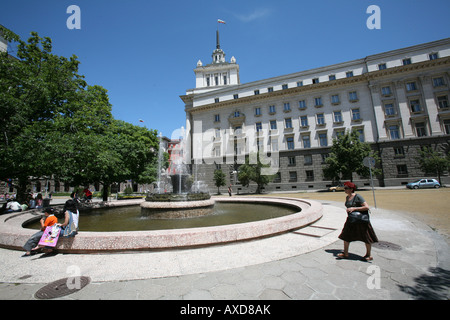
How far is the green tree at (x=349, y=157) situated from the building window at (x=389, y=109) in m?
7.90

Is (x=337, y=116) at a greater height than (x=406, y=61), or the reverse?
(x=406, y=61)

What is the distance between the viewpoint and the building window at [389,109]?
3144 centimetres

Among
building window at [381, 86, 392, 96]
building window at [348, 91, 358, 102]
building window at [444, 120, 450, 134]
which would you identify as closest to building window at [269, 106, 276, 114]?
building window at [348, 91, 358, 102]

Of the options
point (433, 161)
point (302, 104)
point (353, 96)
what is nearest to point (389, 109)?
point (353, 96)

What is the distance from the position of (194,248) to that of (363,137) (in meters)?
38.1

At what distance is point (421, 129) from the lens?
29.8m

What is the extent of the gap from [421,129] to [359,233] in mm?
39322

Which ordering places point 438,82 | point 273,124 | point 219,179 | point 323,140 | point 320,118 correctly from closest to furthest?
point 438,82
point 323,140
point 320,118
point 219,179
point 273,124

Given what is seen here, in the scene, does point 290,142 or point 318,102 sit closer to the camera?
point 318,102

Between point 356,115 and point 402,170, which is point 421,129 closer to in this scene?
point 402,170

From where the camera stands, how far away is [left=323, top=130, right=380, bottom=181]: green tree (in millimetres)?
27641

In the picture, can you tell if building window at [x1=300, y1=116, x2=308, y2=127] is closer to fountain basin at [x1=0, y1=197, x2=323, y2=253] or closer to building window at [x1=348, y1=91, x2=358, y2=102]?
building window at [x1=348, y1=91, x2=358, y2=102]

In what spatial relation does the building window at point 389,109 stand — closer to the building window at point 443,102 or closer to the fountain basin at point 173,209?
the building window at point 443,102

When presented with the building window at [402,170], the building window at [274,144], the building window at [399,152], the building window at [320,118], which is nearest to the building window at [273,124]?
the building window at [274,144]
